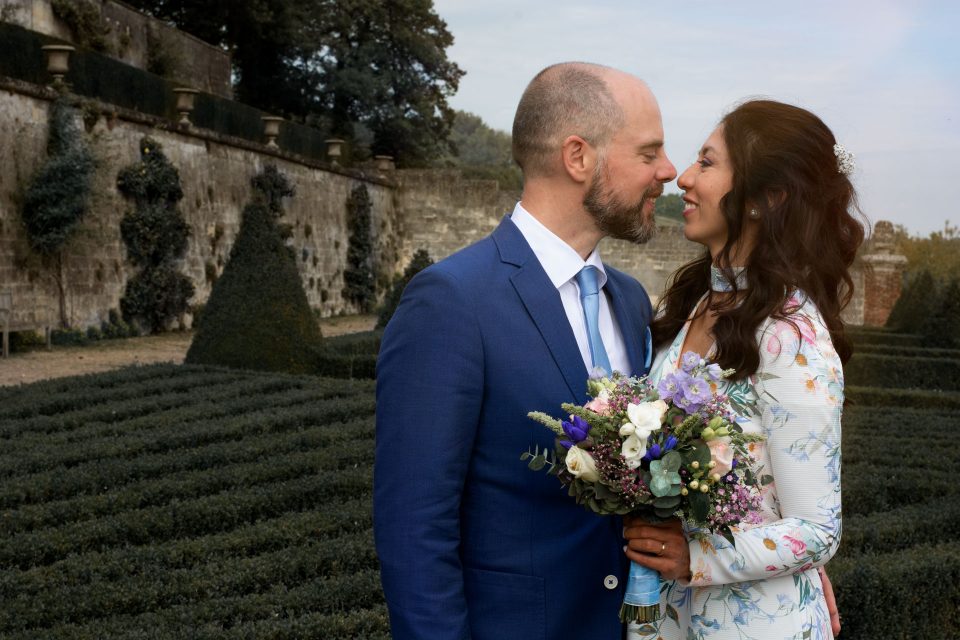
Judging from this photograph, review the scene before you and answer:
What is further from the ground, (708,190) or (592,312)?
(708,190)

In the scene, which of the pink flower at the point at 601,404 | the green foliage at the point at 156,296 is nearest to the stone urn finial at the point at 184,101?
the green foliage at the point at 156,296

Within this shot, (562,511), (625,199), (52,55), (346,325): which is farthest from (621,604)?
(346,325)

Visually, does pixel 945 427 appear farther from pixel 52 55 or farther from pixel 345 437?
pixel 52 55

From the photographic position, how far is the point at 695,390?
1.81m

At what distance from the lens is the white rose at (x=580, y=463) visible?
1771mm

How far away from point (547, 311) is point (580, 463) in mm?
350

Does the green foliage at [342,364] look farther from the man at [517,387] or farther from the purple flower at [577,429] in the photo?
the purple flower at [577,429]

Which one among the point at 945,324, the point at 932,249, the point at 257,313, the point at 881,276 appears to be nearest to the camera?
the point at 257,313

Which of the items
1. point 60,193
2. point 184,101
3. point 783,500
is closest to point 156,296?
point 60,193

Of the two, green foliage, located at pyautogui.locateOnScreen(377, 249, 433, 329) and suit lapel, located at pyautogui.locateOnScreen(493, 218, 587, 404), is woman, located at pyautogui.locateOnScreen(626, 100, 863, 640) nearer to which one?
suit lapel, located at pyautogui.locateOnScreen(493, 218, 587, 404)

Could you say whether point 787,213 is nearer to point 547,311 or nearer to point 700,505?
point 547,311

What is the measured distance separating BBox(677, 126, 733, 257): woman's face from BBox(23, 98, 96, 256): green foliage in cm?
1272

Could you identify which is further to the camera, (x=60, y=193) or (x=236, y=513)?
(x=60, y=193)

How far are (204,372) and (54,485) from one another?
3.92 meters
